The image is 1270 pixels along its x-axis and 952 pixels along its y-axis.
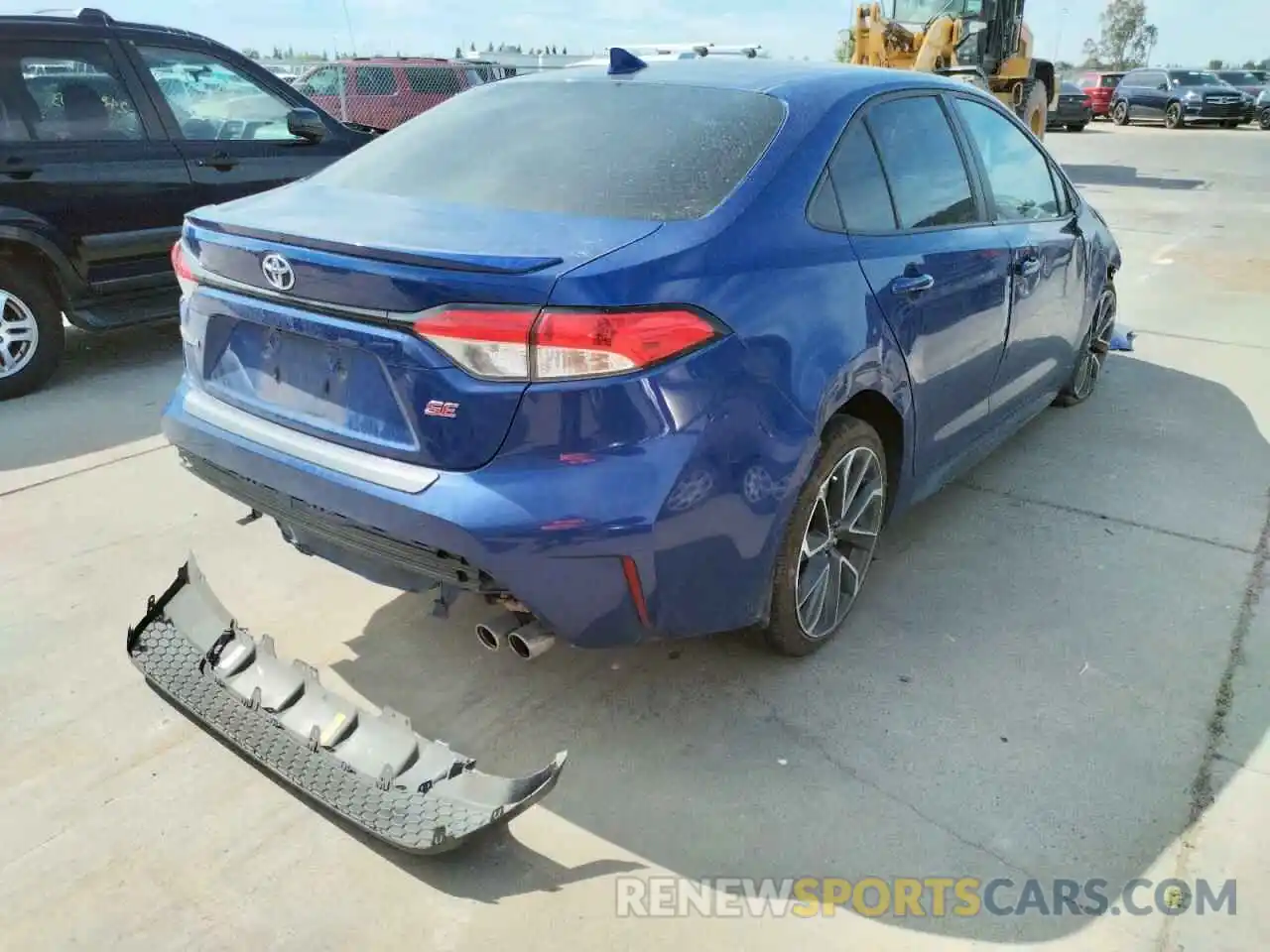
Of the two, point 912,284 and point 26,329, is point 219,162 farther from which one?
point 912,284

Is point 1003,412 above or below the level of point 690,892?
above

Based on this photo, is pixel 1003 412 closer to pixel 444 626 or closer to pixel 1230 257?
pixel 444 626

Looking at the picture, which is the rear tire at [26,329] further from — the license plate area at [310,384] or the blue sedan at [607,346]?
the license plate area at [310,384]

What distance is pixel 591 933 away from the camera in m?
2.17

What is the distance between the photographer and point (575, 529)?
88.7 inches

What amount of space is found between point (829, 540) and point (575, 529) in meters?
1.07

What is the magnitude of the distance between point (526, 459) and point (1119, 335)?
18.3 ft

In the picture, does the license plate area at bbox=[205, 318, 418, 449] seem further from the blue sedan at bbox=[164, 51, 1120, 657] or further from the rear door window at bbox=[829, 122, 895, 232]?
the rear door window at bbox=[829, 122, 895, 232]

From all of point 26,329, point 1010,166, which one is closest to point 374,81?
point 26,329

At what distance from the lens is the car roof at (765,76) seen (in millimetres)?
3092

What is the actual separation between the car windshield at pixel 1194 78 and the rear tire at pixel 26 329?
29.8 m

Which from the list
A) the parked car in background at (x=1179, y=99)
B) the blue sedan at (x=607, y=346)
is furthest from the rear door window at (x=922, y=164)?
the parked car in background at (x=1179, y=99)

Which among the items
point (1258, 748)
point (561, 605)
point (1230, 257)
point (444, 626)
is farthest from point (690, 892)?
point (1230, 257)

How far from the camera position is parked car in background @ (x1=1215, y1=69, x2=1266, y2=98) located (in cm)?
2694
